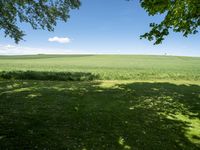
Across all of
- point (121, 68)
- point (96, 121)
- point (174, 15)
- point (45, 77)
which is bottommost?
point (121, 68)

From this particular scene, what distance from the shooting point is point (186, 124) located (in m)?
10.8

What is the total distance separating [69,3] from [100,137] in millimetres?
17362

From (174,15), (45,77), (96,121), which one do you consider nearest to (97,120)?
(96,121)

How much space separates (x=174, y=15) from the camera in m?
13.8

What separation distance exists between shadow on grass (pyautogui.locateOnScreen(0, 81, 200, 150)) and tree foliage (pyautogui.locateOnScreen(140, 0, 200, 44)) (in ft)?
14.1

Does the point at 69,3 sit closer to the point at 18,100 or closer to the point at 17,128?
the point at 18,100

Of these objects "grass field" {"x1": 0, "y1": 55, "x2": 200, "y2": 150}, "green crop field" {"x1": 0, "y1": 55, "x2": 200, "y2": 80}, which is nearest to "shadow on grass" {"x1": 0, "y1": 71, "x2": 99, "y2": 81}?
"green crop field" {"x1": 0, "y1": 55, "x2": 200, "y2": 80}

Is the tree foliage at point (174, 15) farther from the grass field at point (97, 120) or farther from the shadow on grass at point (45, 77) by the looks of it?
the shadow on grass at point (45, 77)

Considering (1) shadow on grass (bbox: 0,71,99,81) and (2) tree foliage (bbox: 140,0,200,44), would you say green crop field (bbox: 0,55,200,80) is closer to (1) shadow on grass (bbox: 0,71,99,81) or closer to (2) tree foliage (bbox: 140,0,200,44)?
(1) shadow on grass (bbox: 0,71,99,81)

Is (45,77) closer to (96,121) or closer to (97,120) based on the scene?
(97,120)

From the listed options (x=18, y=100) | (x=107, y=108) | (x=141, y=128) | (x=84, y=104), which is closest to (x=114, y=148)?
(x=141, y=128)

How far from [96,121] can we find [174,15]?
773 centimetres

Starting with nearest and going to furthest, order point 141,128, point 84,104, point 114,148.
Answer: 1. point 114,148
2. point 141,128
3. point 84,104

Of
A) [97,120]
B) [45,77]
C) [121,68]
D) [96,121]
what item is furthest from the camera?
[121,68]
